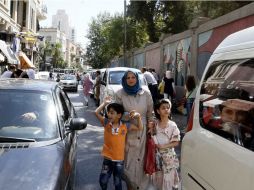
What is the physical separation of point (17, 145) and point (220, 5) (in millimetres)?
28218

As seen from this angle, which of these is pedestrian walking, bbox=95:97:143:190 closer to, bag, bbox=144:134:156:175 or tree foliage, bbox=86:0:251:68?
bag, bbox=144:134:156:175

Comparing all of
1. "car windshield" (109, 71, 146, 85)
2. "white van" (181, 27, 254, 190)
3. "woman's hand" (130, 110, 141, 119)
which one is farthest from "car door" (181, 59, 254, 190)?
"car windshield" (109, 71, 146, 85)

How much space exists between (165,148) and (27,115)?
63.1 inches

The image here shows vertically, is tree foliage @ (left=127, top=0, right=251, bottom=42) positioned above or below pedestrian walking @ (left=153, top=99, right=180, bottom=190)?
above

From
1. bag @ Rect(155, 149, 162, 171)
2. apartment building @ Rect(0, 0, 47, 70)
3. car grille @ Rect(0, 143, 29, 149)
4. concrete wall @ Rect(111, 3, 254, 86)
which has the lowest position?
bag @ Rect(155, 149, 162, 171)

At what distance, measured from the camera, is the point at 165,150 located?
472cm

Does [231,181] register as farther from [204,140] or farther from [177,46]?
[177,46]

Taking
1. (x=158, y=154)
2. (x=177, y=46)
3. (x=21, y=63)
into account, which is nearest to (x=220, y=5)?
(x=177, y=46)

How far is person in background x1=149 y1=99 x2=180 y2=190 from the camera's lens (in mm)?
4676

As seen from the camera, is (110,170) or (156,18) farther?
(156,18)

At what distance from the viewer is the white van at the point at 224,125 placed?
2561 mm

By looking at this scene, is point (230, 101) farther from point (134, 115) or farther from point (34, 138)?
point (34, 138)

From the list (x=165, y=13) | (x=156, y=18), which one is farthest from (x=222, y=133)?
(x=156, y=18)

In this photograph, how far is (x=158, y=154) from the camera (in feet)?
15.6
